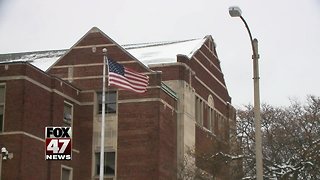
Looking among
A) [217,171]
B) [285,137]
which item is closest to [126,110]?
[217,171]

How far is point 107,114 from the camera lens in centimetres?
4375

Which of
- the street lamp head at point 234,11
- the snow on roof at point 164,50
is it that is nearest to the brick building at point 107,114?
the snow on roof at point 164,50

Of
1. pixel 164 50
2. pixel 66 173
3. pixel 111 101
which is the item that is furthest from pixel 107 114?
pixel 164 50

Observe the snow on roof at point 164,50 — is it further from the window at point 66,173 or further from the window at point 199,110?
the window at point 66,173

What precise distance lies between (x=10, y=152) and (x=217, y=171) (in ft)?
39.5

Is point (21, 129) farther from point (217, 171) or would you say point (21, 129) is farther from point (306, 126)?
point (306, 126)

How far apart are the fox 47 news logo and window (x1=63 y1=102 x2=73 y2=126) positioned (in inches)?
744

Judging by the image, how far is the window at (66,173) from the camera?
1623 inches

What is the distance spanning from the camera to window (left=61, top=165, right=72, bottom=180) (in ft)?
135

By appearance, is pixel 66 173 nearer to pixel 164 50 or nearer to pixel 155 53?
pixel 155 53

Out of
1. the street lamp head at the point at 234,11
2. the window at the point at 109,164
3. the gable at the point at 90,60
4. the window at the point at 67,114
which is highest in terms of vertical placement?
the gable at the point at 90,60

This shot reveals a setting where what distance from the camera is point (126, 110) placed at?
142 ft

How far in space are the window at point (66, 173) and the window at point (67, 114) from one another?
109 inches

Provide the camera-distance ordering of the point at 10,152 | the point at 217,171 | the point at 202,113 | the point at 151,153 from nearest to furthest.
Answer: the point at 10,152 < the point at 217,171 < the point at 151,153 < the point at 202,113
